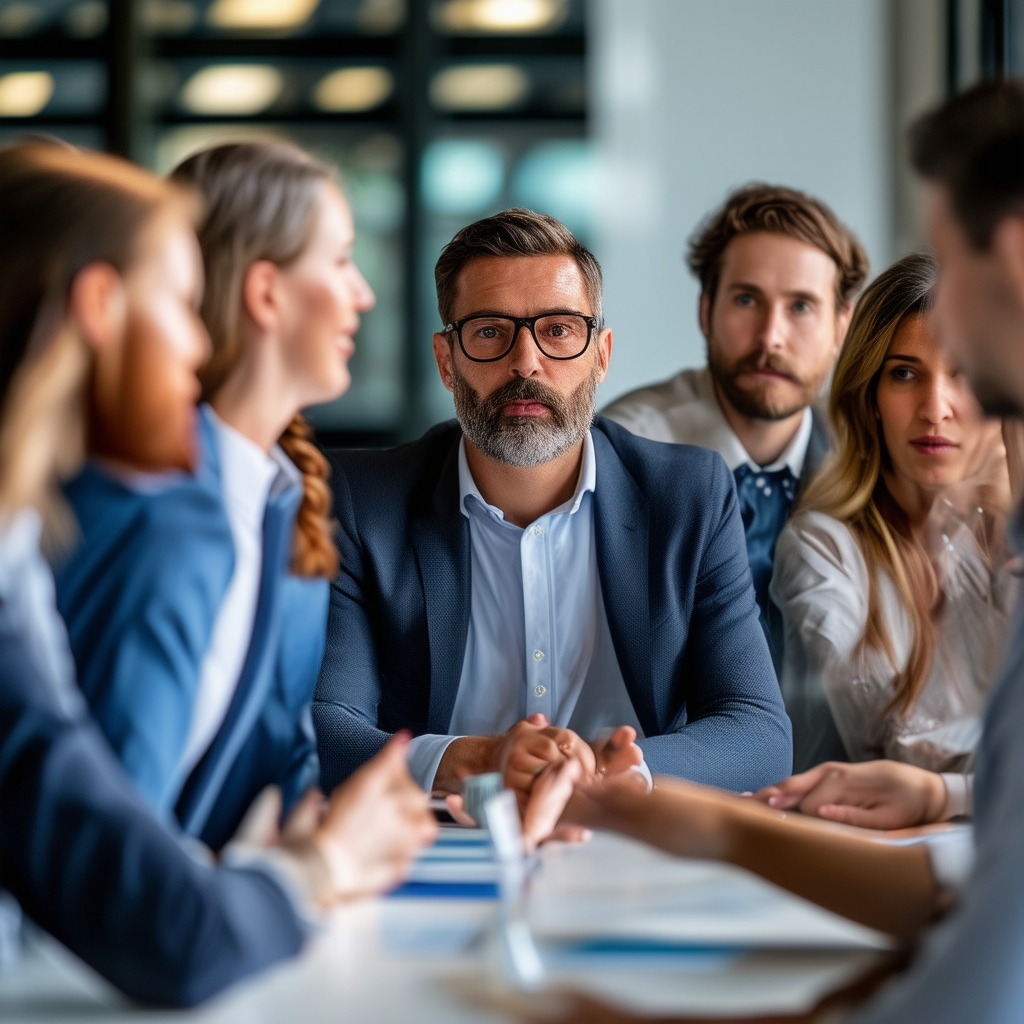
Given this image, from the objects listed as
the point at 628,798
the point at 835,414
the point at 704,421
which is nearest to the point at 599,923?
the point at 628,798

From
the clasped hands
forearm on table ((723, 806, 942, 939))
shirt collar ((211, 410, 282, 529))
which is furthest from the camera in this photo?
the clasped hands

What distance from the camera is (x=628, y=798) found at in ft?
3.96

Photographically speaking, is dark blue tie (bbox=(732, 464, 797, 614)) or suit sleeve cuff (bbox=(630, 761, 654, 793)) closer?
suit sleeve cuff (bbox=(630, 761, 654, 793))

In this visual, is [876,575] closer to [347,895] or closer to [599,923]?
[599,923]

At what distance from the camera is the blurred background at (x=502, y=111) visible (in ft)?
17.4

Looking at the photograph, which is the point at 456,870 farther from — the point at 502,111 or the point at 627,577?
the point at 502,111

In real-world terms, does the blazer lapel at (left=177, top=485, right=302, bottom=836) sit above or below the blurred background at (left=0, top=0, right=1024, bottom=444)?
below

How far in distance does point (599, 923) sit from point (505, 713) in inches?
37.6

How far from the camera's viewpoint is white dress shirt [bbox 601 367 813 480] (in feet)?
8.73

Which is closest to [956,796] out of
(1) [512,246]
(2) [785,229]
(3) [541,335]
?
(3) [541,335]

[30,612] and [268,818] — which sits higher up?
[30,612]

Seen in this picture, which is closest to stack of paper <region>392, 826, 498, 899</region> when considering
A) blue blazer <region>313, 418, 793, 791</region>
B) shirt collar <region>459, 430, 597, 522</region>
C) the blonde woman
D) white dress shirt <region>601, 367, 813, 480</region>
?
blue blazer <region>313, 418, 793, 791</region>

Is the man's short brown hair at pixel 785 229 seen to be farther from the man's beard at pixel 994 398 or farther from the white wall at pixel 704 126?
the white wall at pixel 704 126

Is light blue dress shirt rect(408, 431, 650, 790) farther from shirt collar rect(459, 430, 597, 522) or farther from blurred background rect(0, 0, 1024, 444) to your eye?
blurred background rect(0, 0, 1024, 444)
